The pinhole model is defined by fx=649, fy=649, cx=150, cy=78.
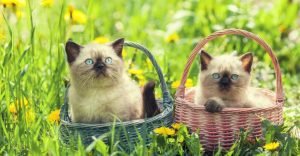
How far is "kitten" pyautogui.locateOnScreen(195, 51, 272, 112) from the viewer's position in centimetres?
386

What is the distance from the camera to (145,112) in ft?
12.6

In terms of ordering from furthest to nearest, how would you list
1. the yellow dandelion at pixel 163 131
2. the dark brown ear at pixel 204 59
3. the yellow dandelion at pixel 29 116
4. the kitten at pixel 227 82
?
the dark brown ear at pixel 204 59, the kitten at pixel 227 82, the yellow dandelion at pixel 29 116, the yellow dandelion at pixel 163 131

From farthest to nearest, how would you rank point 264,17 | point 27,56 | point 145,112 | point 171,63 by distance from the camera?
point 264,17 < point 171,63 < point 27,56 < point 145,112

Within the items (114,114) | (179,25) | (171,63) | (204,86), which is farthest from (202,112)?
(179,25)

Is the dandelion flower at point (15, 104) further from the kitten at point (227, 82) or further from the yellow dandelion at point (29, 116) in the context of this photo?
the kitten at point (227, 82)

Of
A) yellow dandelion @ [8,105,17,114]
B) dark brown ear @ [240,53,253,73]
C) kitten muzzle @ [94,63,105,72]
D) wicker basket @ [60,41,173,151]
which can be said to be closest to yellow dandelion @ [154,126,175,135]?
wicker basket @ [60,41,173,151]

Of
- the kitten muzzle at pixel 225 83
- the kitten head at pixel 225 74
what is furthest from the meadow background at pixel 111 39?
the kitten muzzle at pixel 225 83

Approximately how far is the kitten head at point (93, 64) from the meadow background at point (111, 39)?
0.32 metres

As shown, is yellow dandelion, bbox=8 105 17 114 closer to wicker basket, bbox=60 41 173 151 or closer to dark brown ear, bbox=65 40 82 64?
wicker basket, bbox=60 41 173 151

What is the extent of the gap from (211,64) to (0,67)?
127 centimetres

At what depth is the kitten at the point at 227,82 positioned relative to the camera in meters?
3.86

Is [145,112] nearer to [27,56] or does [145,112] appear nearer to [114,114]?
[114,114]

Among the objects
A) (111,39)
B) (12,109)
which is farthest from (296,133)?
(111,39)

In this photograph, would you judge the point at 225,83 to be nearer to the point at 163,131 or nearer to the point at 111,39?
the point at 163,131
